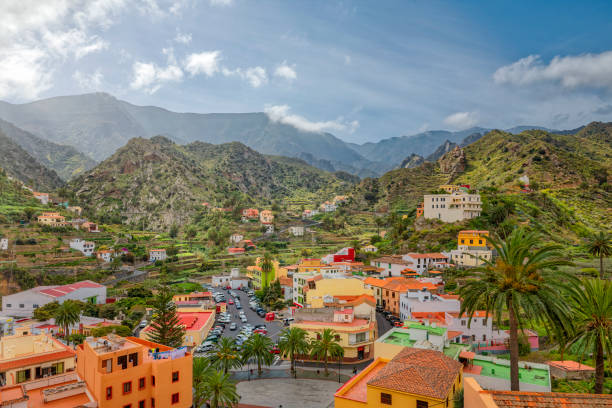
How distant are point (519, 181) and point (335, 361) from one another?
245 feet

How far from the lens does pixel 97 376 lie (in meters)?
18.8

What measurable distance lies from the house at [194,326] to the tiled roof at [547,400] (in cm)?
3214

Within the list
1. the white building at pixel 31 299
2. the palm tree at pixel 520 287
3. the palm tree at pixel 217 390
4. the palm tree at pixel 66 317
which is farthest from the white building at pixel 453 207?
the white building at pixel 31 299

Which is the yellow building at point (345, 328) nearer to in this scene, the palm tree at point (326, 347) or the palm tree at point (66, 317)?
the palm tree at point (326, 347)

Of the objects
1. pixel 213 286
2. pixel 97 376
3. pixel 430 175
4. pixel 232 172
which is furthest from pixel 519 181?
pixel 232 172

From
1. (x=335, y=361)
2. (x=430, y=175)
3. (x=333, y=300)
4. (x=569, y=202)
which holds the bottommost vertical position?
(x=335, y=361)

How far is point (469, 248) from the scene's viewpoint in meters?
61.4

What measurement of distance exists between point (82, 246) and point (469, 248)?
3101 inches

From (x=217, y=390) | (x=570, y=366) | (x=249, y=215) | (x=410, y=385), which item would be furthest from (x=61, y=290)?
(x=249, y=215)

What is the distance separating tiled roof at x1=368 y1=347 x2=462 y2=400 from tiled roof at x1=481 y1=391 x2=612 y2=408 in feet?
17.8

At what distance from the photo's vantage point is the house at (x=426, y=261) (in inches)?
2409

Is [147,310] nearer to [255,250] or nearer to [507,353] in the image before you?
[507,353]

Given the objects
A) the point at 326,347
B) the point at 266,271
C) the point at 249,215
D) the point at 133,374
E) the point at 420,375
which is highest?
the point at 249,215

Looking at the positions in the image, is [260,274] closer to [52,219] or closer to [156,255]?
[156,255]
